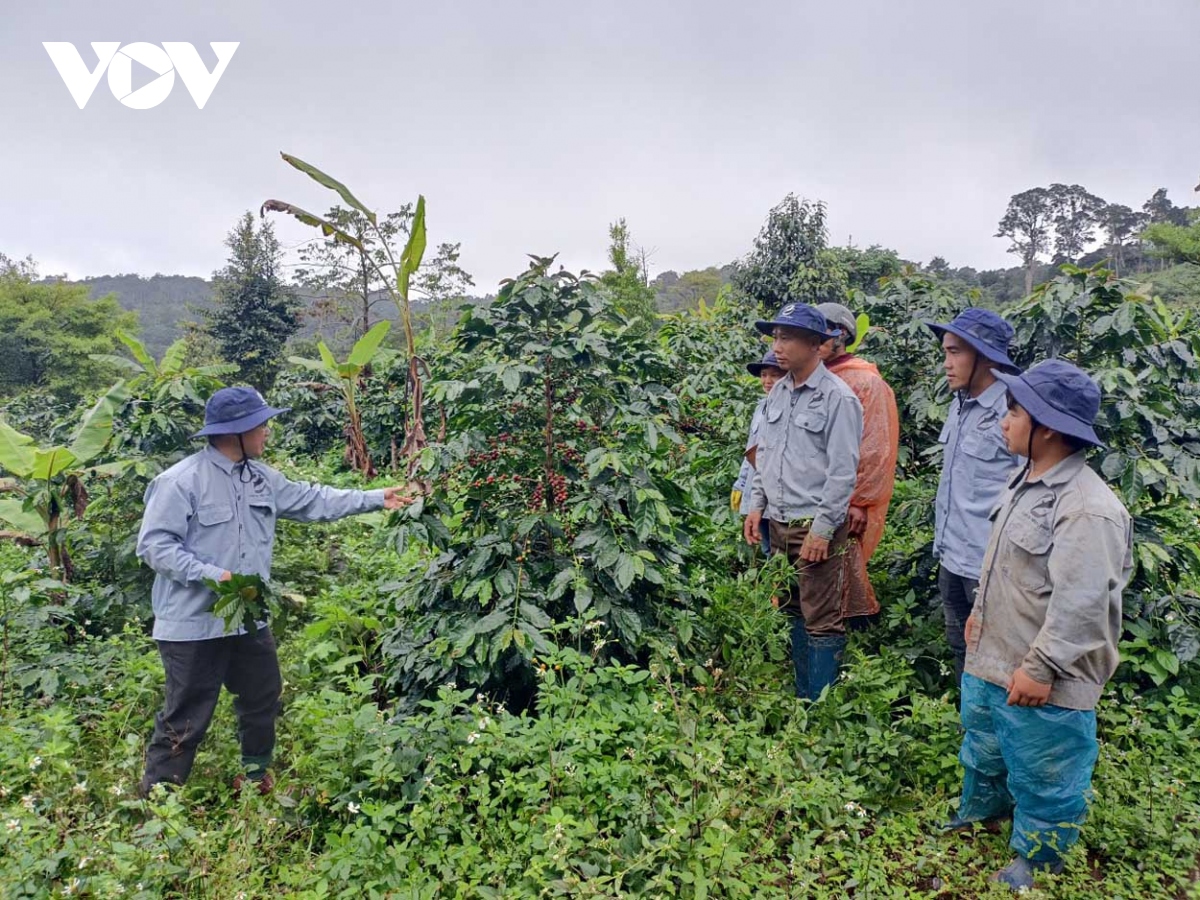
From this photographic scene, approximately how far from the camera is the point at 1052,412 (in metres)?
2.08

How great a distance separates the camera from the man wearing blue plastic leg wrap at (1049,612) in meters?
1.98

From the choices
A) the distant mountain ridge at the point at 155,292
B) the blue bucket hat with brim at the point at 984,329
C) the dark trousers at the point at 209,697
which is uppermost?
the distant mountain ridge at the point at 155,292

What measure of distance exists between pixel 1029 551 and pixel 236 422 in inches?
116

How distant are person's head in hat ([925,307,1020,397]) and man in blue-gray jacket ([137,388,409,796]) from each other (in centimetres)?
240

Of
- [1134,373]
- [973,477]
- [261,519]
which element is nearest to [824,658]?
[973,477]

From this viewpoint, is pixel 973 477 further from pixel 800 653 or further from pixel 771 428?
pixel 800 653

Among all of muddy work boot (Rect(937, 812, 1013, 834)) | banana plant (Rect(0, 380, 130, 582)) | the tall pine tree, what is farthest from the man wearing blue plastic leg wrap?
the tall pine tree

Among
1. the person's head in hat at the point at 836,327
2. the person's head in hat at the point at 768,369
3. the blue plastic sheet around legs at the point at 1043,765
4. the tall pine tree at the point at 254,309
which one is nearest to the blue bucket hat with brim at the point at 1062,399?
the blue plastic sheet around legs at the point at 1043,765

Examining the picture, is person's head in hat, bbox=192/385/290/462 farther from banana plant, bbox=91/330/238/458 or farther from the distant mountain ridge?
the distant mountain ridge

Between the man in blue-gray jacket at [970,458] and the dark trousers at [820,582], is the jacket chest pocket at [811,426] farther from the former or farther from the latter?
the man in blue-gray jacket at [970,458]

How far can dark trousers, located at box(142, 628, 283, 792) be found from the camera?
9.12ft

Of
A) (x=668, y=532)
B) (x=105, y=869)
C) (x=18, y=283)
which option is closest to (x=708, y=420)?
(x=668, y=532)

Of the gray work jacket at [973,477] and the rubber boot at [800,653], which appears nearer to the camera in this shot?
the gray work jacket at [973,477]

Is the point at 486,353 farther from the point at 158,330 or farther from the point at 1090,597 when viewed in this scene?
the point at 158,330
